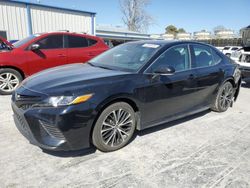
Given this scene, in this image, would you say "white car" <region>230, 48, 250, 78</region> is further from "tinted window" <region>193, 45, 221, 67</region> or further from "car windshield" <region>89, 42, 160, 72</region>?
"car windshield" <region>89, 42, 160, 72</region>

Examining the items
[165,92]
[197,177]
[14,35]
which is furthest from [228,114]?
[14,35]

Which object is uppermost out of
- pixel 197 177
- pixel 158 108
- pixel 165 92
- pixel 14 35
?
pixel 14 35

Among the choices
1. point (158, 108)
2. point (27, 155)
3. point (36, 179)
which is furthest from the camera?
point (158, 108)

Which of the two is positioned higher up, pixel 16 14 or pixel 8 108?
pixel 16 14

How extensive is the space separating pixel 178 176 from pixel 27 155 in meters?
1.94

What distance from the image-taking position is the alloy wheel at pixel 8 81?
5516 mm

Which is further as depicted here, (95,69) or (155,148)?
(95,69)

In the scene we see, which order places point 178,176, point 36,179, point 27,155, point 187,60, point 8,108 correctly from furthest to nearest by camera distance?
point 8,108 < point 187,60 < point 27,155 < point 178,176 < point 36,179

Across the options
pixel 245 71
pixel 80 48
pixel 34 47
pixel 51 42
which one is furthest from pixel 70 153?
pixel 245 71

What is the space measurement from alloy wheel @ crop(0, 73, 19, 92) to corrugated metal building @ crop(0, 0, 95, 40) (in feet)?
26.1

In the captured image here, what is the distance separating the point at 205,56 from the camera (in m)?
4.30

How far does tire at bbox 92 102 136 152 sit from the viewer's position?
279 centimetres

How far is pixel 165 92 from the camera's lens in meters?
3.38

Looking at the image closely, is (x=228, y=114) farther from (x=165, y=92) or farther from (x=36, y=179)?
(x=36, y=179)
